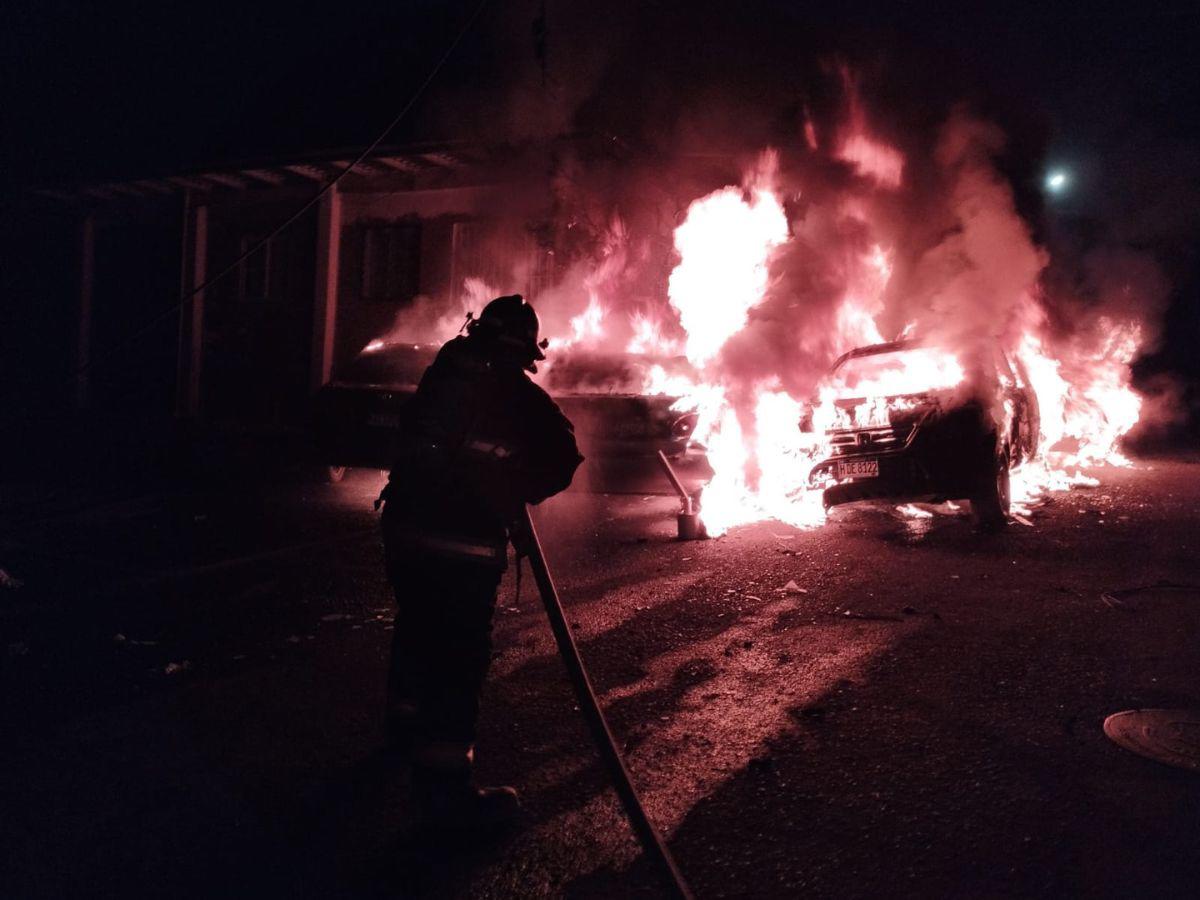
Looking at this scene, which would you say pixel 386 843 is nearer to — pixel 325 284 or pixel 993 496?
pixel 993 496

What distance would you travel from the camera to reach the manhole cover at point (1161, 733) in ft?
10.2

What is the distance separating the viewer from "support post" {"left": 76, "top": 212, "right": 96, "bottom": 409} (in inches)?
720

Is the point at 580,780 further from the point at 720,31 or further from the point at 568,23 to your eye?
the point at 720,31

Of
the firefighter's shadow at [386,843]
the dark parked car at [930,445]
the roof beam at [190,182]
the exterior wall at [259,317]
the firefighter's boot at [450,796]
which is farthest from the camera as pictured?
the exterior wall at [259,317]

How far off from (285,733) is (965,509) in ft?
23.4

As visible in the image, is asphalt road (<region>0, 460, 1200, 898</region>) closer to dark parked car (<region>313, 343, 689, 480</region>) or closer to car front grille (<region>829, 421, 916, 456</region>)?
car front grille (<region>829, 421, 916, 456</region>)

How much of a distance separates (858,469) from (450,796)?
17.9 feet

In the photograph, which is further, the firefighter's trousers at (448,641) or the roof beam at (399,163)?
the roof beam at (399,163)

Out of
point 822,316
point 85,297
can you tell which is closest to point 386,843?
point 822,316

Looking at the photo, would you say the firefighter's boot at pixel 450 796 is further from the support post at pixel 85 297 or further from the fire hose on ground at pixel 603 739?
the support post at pixel 85 297

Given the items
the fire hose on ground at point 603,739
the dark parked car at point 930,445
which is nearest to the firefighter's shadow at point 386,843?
the fire hose on ground at point 603,739

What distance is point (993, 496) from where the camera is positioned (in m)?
7.29

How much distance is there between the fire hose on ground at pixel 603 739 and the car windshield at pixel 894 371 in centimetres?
564

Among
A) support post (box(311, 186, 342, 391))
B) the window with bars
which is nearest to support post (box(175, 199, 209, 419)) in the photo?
support post (box(311, 186, 342, 391))
